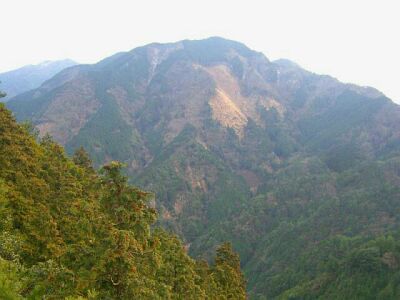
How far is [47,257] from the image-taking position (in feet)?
115

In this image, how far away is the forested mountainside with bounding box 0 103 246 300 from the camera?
2186cm

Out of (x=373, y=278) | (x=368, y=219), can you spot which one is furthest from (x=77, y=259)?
(x=368, y=219)

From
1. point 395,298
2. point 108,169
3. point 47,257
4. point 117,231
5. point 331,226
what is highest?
point 108,169

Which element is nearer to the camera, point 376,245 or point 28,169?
point 28,169

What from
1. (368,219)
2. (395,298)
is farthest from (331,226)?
(395,298)

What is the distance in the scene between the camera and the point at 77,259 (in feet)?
75.2

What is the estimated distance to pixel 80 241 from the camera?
29281 mm

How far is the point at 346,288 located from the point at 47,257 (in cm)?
11406

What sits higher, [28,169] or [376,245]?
[28,169]

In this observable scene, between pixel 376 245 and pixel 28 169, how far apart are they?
128 meters

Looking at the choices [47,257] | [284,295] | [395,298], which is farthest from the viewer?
[284,295]

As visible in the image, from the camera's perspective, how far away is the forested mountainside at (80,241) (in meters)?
21.9

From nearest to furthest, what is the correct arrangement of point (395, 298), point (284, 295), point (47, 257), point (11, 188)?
point (47, 257), point (11, 188), point (395, 298), point (284, 295)

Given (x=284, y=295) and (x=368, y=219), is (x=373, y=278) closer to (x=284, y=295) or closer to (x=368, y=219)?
(x=284, y=295)
